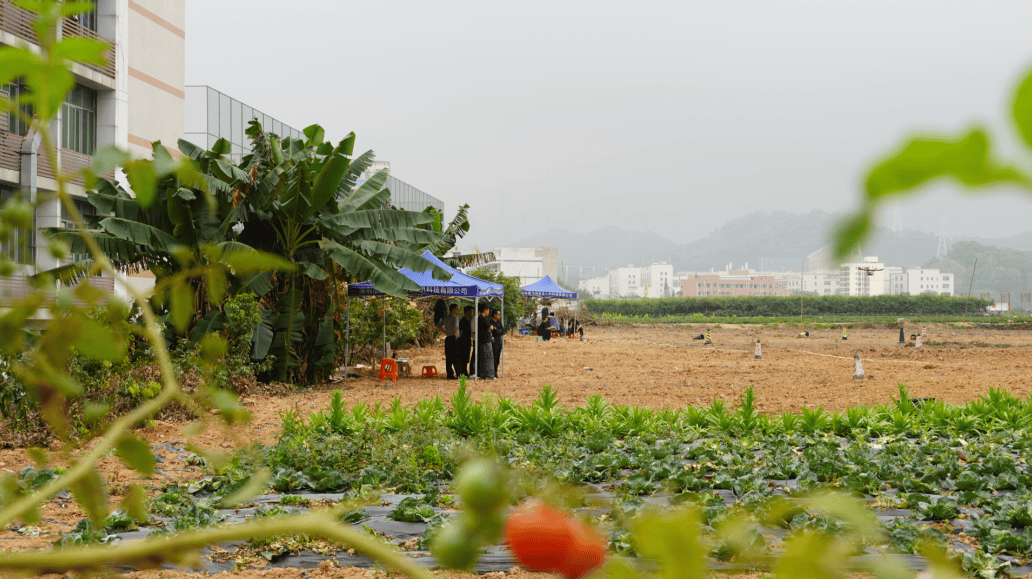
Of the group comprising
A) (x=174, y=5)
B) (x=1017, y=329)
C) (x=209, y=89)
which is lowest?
(x=1017, y=329)

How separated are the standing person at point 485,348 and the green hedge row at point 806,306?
59353mm

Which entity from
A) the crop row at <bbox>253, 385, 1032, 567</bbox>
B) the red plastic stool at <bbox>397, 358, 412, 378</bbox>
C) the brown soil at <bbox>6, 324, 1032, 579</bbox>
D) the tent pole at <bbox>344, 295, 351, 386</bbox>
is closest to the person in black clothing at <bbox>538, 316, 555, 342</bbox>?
the brown soil at <bbox>6, 324, 1032, 579</bbox>

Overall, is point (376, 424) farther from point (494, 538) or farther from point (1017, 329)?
point (1017, 329)

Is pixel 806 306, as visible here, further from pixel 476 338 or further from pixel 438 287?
pixel 438 287

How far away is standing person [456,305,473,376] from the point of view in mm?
15342

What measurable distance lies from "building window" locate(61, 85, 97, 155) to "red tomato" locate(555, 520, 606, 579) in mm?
23224

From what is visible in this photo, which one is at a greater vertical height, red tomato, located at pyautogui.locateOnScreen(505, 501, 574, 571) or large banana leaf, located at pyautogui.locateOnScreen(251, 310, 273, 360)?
red tomato, located at pyautogui.locateOnScreen(505, 501, 574, 571)

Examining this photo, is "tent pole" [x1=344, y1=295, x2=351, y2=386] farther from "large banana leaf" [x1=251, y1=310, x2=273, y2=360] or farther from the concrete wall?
the concrete wall

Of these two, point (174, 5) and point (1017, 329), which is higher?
point (174, 5)

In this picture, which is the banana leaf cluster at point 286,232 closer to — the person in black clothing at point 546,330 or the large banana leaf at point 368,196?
the large banana leaf at point 368,196

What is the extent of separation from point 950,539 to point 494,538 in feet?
17.3

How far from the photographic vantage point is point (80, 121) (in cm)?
2059

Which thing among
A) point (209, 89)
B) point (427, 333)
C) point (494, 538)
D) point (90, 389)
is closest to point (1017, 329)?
point (427, 333)

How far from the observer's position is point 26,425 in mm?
7242
